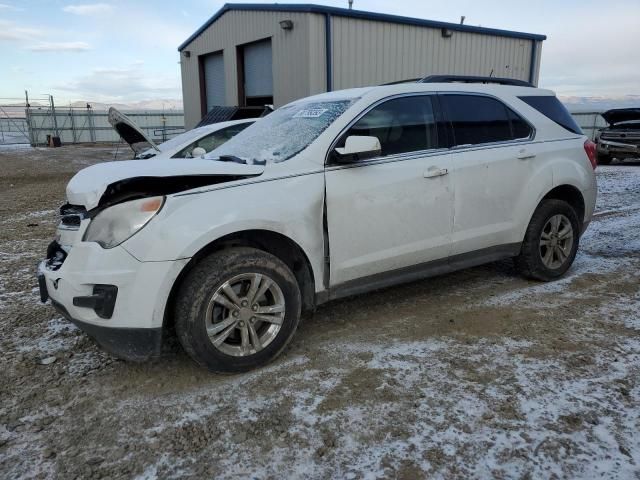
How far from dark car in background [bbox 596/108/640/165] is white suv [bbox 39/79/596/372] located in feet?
38.0

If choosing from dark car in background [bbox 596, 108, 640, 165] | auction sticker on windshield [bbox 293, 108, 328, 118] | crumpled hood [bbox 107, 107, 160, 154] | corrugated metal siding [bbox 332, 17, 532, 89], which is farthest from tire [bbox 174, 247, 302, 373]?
dark car in background [bbox 596, 108, 640, 165]

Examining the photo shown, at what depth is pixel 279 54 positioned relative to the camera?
13500mm

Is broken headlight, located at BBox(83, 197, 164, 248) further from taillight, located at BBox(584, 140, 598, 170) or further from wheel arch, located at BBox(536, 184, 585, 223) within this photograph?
taillight, located at BBox(584, 140, 598, 170)

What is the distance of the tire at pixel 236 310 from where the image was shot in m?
2.99

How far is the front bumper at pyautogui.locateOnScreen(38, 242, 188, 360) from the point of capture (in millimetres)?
2846

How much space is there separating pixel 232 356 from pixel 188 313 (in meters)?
0.39

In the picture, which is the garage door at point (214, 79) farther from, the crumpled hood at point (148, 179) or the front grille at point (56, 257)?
the crumpled hood at point (148, 179)

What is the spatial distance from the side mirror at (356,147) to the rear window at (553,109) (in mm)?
1979

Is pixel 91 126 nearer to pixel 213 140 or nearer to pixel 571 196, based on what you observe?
pixel 213 140

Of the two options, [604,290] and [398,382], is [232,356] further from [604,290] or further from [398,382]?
[604,290]

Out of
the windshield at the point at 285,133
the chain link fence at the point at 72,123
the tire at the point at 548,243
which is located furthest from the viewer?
the chain link fence at the point at 72,123

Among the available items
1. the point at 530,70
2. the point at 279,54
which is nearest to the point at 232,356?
the point at 279,54

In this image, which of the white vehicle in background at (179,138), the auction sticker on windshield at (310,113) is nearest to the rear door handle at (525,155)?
the auction sticker on windshield at (310,113)

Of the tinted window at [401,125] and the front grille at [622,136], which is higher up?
the tinted window at [401,125]
